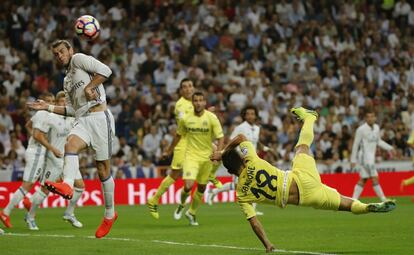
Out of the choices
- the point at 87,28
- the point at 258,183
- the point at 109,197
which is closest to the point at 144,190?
the point at 109,197

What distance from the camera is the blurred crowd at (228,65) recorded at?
97.0 feet

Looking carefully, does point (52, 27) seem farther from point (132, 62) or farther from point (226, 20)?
point (226, 20)

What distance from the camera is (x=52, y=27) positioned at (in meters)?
31.3

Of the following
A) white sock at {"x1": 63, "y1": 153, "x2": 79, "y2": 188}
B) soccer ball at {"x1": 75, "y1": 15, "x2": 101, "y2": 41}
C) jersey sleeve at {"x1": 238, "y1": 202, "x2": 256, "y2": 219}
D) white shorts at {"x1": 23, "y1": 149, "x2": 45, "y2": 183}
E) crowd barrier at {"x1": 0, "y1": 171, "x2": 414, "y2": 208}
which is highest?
soccer ball at {"x1": 75, "y1": 15, "x2": 101, "y2": 41}

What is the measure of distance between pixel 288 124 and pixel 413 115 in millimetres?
4284

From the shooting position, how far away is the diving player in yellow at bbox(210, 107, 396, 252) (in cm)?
1302

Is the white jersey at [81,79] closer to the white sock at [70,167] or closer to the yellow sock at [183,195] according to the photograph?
the white sock at [70,167]

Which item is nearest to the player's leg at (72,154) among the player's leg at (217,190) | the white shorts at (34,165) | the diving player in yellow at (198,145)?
the diving player in yellow at (198,145)

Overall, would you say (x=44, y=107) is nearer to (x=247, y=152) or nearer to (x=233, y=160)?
(x=233, y=160)

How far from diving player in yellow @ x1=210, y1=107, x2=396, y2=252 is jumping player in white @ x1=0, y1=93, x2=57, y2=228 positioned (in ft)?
20.0

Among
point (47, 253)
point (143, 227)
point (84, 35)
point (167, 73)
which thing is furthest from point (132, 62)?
point (47, 253)

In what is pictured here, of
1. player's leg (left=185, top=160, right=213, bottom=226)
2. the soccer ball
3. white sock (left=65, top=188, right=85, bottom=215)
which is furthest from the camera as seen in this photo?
player's leg (left=185, top=160, right=213, bottom=226)

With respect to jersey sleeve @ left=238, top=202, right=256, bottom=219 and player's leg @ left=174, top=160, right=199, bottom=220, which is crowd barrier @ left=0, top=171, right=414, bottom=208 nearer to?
player's leg @ left=174, top=160, right=199, bottom=220

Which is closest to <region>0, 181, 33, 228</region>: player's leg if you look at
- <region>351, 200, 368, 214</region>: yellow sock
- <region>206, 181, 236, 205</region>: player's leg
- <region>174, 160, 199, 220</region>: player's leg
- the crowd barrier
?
<region>174, 160, 199, 220</region>: player's leg
